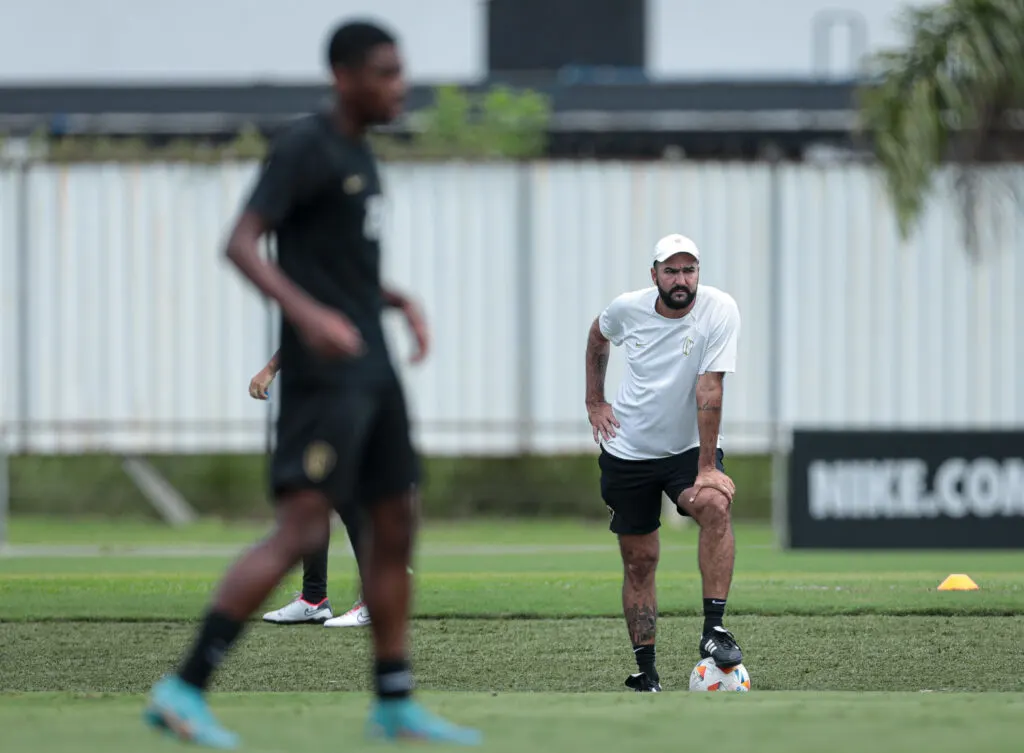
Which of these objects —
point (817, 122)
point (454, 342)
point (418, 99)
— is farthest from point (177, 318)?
point (817, 122)

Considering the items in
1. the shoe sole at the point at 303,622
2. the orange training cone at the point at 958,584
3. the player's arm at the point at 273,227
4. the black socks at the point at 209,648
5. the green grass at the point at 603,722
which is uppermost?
the player's arm at the point at 273,227

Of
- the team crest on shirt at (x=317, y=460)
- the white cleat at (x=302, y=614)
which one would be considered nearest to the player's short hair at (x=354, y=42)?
the team crest on shirt at (x=317, y=460)

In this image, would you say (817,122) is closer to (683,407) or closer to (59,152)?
(59,152)

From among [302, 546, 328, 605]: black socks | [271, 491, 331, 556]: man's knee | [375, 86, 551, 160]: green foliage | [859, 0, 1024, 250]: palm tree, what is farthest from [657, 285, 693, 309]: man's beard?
[375, 86, 551, 160]: green foliage

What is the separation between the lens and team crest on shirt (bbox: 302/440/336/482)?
5508 mm

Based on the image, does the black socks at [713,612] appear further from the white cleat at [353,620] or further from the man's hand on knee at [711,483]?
the white cleat at [353,620]

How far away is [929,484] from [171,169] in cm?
1121

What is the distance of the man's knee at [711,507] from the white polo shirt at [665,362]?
354 millimetres

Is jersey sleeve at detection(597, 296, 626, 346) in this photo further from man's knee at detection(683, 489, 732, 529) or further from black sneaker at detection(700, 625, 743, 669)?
black sneaker at detection(700, 625, 743, 669)

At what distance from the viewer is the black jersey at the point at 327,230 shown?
5.54 m

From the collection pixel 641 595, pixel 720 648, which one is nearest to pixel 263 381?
pixel 641 595

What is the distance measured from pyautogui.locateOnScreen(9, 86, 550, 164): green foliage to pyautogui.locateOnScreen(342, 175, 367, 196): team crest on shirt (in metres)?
19.0

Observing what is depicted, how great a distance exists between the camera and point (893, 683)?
28.4 feet

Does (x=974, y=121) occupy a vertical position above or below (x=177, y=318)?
above
